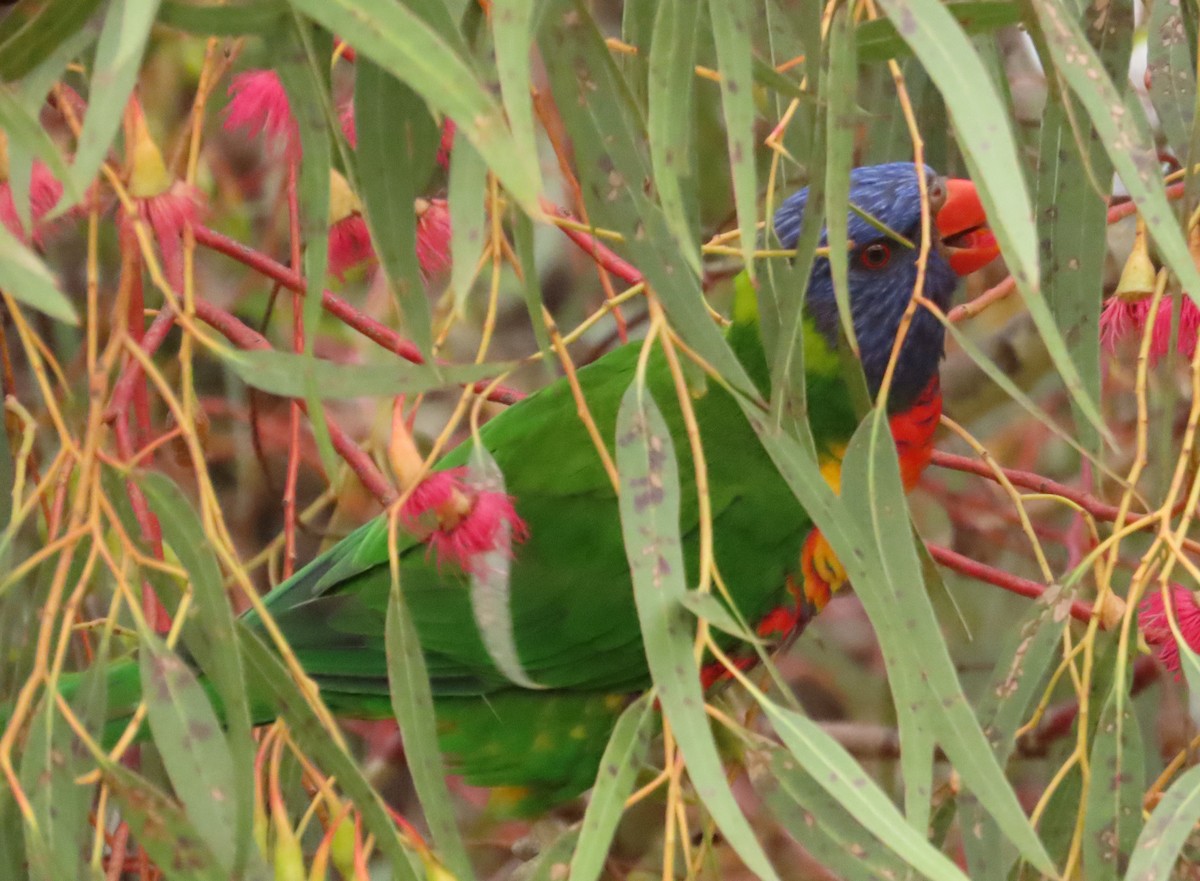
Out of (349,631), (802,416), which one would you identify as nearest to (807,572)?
(349,631)

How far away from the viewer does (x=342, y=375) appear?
616 mm

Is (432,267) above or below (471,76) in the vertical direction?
below

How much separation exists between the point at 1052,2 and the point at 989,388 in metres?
1.31

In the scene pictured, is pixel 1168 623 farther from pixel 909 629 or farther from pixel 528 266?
pixel 528 266

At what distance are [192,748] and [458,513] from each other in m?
0.19

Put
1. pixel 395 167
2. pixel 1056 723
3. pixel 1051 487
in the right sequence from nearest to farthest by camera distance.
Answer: pixel 395 167 → pixel 1051 487 → pixel 1056 723

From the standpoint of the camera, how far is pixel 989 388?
1.88 m

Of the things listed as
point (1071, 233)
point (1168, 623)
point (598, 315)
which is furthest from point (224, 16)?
point (1168, 623)

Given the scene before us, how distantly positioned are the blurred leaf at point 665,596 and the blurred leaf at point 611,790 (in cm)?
3

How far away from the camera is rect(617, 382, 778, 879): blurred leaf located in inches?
22.8

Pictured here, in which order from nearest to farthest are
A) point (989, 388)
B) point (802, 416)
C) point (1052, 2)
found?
point (1052, 2)
point (802, 416)
point (989, 388)

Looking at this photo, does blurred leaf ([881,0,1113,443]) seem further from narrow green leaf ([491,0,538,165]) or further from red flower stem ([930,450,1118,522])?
red flower stem ([930,450,1118,522])

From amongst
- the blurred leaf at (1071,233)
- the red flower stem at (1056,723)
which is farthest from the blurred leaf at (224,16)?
the red flower stem at (1056,723)

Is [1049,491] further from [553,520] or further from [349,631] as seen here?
[349,631]
